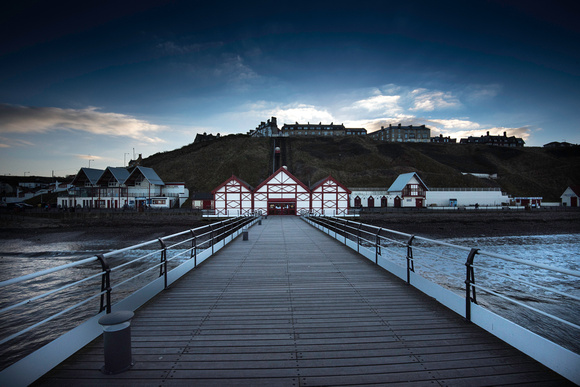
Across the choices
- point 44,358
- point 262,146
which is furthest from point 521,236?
point 262,146

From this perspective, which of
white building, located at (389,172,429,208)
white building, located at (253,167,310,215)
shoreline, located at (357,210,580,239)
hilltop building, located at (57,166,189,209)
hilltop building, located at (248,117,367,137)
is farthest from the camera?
hilltop building, located at (248,117,367,137)

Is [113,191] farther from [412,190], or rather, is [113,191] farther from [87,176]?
[412,190]

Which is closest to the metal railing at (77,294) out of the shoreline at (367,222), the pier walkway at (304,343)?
the pier walkway at (304,343)

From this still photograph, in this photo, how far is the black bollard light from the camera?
12.6 ft

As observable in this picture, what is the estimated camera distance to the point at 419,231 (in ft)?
135

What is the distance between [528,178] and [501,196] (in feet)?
125

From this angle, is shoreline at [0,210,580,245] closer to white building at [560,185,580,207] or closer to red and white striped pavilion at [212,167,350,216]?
red and white striped pavilion at [212,167,350,216]

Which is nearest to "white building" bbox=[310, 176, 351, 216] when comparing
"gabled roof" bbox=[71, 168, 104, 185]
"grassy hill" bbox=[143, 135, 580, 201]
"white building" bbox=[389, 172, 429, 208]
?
"white building" bbox=[389, 172, 429, 208]

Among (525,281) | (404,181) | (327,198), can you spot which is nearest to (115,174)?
(327,198)

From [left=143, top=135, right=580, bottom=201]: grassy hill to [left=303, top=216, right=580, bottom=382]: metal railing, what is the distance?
59724 mm

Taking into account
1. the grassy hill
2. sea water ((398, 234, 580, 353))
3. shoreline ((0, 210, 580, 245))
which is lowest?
sea water ((398, 234, 580, 353))

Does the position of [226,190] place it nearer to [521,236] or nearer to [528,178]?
[521,236]

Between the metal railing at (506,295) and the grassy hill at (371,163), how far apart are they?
196 ft

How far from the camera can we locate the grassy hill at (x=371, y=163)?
84.3m
